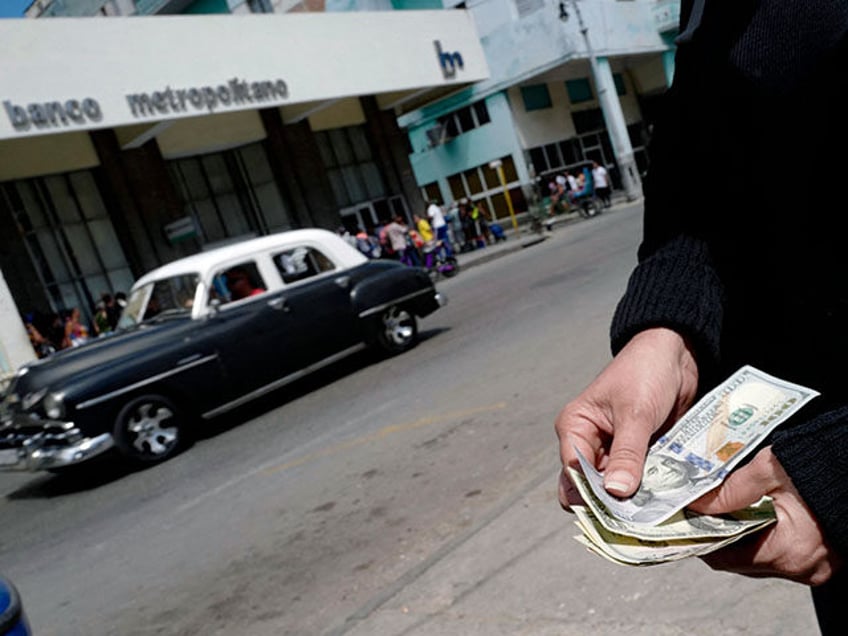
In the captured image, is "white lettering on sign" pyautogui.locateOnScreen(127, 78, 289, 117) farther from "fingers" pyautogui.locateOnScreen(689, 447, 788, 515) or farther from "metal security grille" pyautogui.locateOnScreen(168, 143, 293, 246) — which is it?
"fingers" pyautogui.locateOnScreen(689, 447, 788, 515)

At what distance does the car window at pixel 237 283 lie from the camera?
7391 millimetres

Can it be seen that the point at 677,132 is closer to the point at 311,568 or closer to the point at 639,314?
the point at 639,314

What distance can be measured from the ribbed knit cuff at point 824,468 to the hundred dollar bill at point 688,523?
0.19ft

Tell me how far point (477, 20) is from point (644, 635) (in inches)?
1166

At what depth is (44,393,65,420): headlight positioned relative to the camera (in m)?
6.23

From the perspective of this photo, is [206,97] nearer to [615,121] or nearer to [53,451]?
[53,451]

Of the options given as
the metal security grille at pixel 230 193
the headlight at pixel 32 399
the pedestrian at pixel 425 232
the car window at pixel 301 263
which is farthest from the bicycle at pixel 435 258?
the headlight at pixel 32 399

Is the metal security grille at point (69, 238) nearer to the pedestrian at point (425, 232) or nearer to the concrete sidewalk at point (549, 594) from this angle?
the pedestrian at point (425, 232)

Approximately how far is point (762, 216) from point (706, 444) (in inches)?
14.8

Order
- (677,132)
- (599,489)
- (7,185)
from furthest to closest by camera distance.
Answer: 1. (7,185)
2. (677,132)
3. (599,489)

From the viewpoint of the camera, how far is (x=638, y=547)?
3.36ft

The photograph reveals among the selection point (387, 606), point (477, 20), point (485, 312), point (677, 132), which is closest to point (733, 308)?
point (677, 132)

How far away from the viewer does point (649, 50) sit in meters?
30.0

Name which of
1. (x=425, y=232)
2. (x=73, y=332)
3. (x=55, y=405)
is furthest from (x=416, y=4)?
(x=55, y=405)
